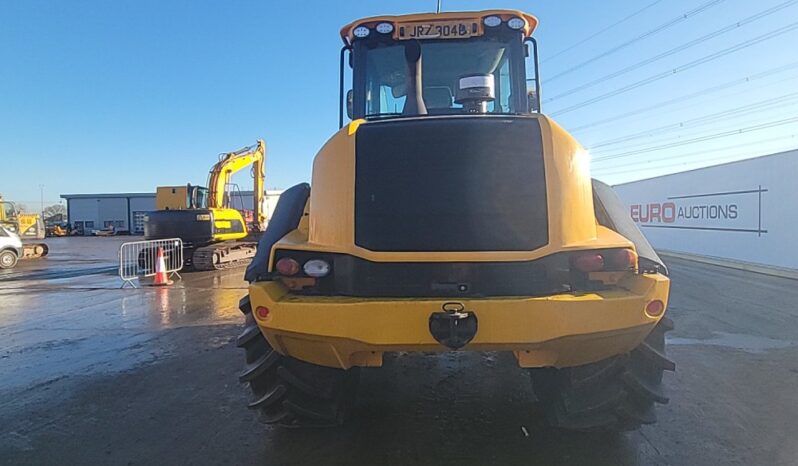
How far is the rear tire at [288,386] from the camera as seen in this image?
3307mm

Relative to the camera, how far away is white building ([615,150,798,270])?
12.3 meters

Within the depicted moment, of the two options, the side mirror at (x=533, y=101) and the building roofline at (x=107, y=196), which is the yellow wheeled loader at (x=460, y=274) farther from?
the building roofline at (x=107, y=196)

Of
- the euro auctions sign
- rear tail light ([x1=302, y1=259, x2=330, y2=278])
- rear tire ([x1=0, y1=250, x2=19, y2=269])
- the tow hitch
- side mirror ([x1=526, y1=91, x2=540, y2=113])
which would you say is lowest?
rear tire ([x1=0, y1=250, x2=19, y2=269])

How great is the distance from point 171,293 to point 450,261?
31.7 feet

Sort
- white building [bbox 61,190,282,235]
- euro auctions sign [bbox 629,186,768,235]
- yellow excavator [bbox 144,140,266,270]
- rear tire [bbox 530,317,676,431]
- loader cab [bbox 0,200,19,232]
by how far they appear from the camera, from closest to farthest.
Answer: rear tire [bbox 530,317,676,431], euro auctions sign [bbox 629,186,768,235], yellow excavator [bbox 144,140,266,270], loader cab [bbox 0,200,19,232], white building [bbox 61,190,282,235]

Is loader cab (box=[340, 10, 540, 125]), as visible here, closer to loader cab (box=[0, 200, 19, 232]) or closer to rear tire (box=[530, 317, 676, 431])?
rear tire (box=[530, 317, 676, 431])

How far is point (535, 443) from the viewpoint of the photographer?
336cm

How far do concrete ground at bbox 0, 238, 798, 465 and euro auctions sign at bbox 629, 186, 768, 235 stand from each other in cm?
711

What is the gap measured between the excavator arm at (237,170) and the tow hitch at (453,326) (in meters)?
15.8

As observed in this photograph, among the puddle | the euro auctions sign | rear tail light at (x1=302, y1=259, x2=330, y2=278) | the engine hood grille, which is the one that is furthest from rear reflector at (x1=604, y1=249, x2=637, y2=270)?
the euro auctions sign

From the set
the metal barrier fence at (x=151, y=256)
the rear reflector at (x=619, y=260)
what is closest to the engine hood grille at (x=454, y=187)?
the rear reflector at (x=619, y=260)

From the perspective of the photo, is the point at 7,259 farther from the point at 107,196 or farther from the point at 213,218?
the point at 107,196

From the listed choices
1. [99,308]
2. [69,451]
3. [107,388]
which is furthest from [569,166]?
[99,308]

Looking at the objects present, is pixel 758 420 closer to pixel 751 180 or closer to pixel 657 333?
pixel 657 333
